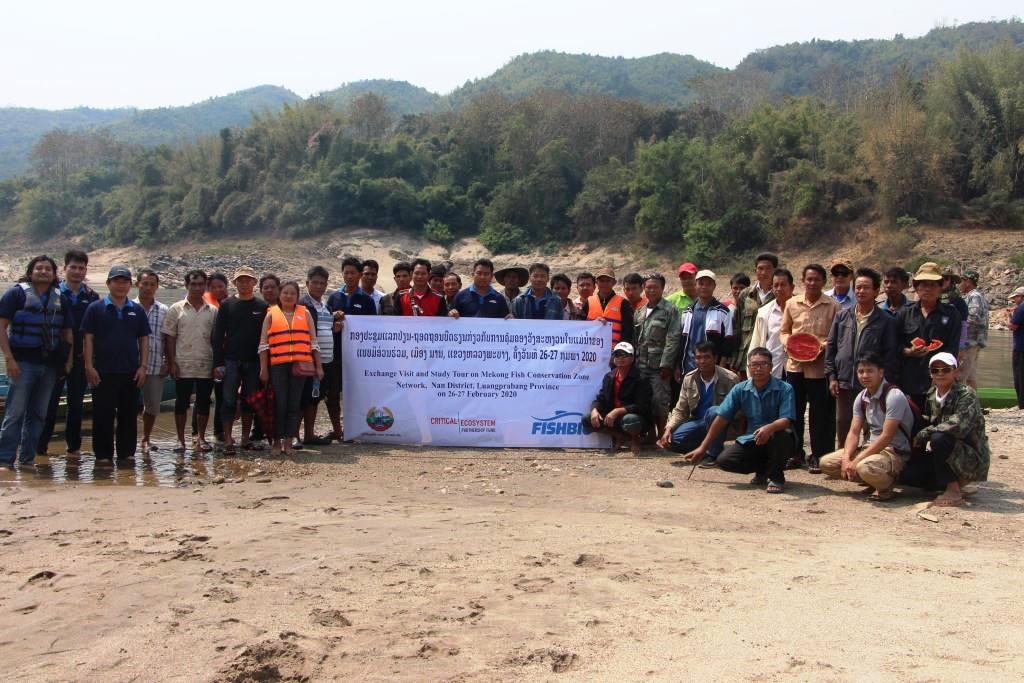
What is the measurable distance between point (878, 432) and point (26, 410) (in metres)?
6.82

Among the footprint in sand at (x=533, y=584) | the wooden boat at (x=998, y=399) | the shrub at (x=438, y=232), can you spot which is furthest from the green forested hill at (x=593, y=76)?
the footprint in sand at (x=533, y=584)

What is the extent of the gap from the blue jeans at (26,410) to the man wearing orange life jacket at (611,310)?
490 cm

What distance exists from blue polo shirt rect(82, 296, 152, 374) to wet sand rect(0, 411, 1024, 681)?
100 cm

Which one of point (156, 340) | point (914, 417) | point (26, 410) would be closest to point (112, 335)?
point (156, 340)

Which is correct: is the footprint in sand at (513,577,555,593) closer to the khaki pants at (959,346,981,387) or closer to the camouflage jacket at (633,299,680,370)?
the camouflage jacket at (633,299,680,370)

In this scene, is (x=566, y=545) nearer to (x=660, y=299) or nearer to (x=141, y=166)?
(x=660, y=299)

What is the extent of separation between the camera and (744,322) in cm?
851

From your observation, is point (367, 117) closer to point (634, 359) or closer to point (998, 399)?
point (998, 399)

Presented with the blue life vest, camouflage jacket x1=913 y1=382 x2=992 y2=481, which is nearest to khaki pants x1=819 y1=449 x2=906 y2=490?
camouflage jacket x1=913 y1=382 x2=992 y2=481

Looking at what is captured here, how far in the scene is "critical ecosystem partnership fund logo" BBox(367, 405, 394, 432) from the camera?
8797 mm

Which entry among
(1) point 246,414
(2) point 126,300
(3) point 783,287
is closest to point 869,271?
(3) point 783,287

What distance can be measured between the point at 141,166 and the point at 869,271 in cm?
8277

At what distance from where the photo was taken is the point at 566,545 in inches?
209

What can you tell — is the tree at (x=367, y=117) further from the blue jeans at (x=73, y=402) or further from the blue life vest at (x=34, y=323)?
the blue life vest at (x=34, y=323)
